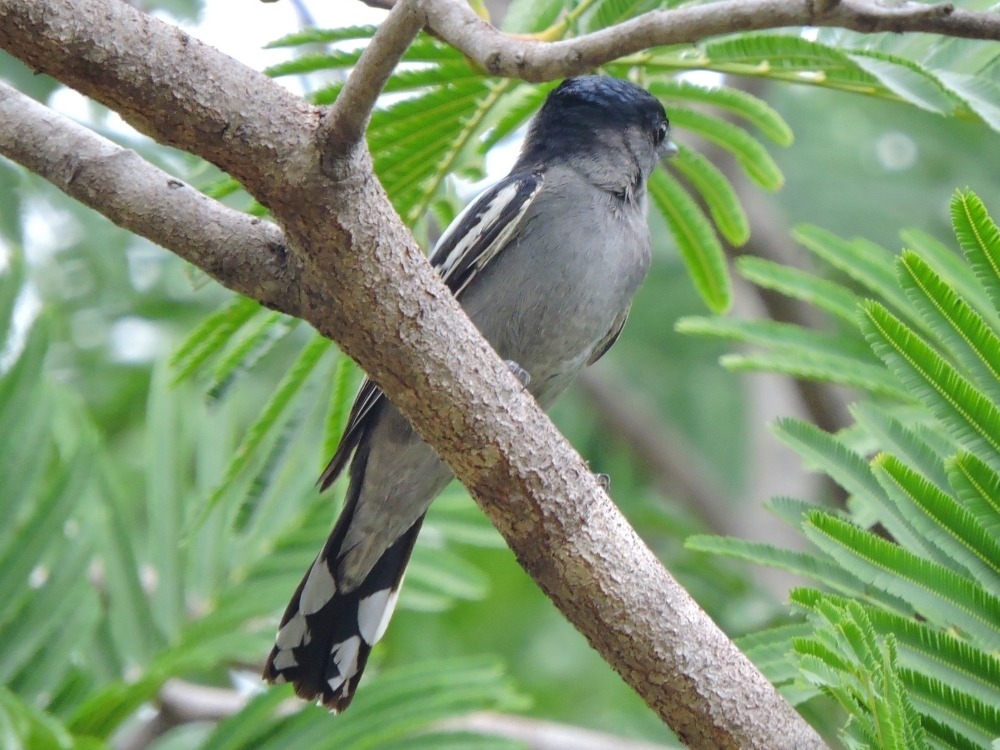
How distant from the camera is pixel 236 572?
187 inches

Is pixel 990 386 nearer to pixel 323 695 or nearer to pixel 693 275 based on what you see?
pixel 693 275

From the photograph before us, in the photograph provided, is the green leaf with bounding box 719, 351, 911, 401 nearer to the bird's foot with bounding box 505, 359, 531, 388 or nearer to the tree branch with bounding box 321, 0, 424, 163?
the bird's foot with bounding box 505, 359, 531, 388

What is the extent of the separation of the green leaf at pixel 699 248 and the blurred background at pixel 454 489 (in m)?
0.70

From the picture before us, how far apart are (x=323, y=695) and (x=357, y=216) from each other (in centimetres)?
199

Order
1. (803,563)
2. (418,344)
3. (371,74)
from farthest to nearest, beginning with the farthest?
(803,563), (418,344), (371,74)

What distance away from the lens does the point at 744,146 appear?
156 inches

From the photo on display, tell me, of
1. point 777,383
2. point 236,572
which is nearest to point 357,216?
point 236,572

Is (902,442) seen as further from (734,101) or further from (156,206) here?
(156,206)

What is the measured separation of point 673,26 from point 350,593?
245 centimetres

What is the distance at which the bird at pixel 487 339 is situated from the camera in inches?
154

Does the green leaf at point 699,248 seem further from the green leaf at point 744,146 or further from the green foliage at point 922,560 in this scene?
the green foliage at point 922,560

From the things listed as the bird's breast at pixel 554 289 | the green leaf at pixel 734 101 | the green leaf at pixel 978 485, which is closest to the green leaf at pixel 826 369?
the bird's breast at pixel 554 289

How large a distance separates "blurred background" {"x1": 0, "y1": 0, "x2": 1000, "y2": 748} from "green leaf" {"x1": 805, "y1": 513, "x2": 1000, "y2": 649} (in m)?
1.51

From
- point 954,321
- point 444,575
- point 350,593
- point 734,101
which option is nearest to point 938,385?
point 954,321
